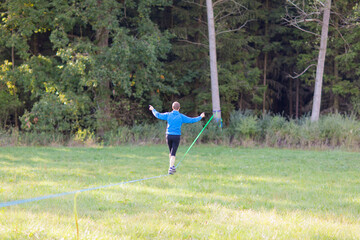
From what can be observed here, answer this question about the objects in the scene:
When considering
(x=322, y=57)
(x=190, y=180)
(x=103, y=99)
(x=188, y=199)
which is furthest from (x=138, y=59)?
(x=188, y=199)

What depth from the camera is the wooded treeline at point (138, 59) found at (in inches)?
813

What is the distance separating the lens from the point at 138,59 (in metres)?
21.4

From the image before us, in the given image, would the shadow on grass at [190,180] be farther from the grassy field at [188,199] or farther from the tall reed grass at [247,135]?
the tall reed grass at [247,135]

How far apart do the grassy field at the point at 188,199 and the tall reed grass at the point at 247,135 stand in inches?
192

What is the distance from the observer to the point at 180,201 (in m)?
7.18

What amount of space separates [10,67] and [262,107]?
67.0 feet

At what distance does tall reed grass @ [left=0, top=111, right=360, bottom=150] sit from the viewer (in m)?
18.7

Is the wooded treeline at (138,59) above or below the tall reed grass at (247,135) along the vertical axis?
above

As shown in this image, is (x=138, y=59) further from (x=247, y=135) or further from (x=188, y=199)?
(x=188, y=199)

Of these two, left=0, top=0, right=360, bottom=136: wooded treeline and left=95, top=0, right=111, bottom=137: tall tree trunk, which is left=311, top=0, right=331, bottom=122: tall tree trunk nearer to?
left=0, top=0, right=360, bottom=136: wooded treeline

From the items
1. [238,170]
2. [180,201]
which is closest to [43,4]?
[238,170]

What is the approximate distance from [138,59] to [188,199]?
1507 centimetres

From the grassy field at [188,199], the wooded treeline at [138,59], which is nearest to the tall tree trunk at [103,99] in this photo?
the wooded treeline at [138,59]

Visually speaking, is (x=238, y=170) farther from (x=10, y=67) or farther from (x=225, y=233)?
(x=10, y=67)
